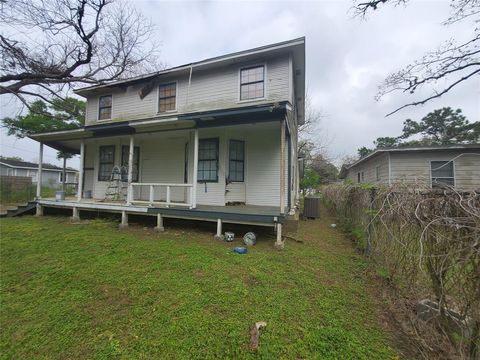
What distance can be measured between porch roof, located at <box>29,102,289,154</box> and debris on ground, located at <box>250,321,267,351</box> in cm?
492

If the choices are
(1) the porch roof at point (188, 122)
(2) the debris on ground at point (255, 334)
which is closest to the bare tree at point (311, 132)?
(1) the porch roof at point (188, 122)

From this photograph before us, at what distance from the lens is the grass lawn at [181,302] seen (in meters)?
2.42

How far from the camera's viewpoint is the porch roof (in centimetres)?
613

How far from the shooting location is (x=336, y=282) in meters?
3.95

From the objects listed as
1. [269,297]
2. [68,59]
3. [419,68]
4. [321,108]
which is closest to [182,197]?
[269,297]

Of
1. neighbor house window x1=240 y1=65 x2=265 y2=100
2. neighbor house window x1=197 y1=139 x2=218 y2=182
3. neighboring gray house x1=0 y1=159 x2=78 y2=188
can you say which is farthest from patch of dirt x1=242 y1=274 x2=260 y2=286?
neighboring gray house x1=0 y1=159 x2=78 y2=188

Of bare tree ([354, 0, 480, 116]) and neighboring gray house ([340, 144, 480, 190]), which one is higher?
bare tree ([354, 0, 480, 116])

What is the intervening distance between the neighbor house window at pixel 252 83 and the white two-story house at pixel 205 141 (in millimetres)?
39

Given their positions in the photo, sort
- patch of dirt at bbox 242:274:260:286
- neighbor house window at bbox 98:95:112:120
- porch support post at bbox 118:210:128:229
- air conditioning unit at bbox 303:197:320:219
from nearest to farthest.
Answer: patch of dirt at bbox 242:274:260:286
porch support post at bbox 118:210:128:229
air conditioning unit at bbox 303:197:320:219
neighbor house window at bbox 98:95:112:120

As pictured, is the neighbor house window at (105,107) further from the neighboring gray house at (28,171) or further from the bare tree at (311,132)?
the neighboring gray house at (28,171)

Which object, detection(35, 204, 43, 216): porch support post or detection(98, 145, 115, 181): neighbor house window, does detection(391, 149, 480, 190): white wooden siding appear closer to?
detection(98, 145, 115, 181): neighbor house window

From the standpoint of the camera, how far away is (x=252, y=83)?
8.42 metres

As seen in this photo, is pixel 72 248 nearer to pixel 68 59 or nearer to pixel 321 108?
pixel 68 59

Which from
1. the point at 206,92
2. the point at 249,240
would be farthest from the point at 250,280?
the point at 206,92
